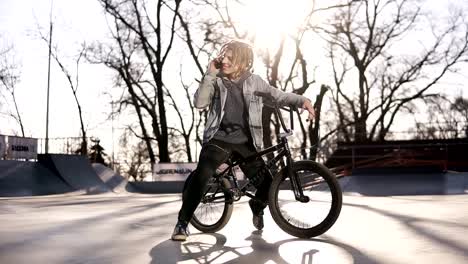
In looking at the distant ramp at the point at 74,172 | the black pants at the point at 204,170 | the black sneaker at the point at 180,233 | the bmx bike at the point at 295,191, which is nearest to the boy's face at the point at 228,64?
the bmx bike at the point at 295,191

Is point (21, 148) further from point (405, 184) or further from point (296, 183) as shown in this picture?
point (296, 183)

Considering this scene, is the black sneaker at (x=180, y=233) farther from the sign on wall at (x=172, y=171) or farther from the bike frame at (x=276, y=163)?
the sign on wall at (x=172, y=171)

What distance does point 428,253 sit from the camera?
3504 mm

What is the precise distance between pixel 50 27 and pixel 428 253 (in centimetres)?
3161

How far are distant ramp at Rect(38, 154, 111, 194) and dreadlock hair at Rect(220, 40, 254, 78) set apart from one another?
15.1 meters

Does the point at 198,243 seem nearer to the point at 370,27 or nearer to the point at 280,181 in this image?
the point at 280,181

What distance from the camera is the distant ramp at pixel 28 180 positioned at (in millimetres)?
16984

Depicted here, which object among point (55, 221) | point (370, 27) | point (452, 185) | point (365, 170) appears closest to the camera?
point (55, 221)

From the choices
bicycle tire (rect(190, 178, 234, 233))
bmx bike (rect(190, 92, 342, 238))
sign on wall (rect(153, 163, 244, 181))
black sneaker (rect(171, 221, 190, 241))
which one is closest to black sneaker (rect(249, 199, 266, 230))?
bmx bike (rect(190, 92, 342, 238))

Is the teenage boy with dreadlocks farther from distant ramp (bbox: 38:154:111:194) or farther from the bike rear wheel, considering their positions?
distant ramp (bbox: 38:154:111:194)

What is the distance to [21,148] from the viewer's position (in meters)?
21.8

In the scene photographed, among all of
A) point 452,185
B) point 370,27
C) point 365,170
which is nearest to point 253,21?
point 370,27

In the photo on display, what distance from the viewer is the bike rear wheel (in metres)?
4.28

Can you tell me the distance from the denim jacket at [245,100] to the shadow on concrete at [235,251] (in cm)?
82
